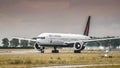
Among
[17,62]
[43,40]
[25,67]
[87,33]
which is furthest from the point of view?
[87,33]

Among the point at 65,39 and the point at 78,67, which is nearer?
the point at 78,67

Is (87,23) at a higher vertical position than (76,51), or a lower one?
higher

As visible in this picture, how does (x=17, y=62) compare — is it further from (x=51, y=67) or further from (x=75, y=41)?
(x=75, y=41)

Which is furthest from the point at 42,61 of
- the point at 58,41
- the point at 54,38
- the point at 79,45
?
the point at 79,45

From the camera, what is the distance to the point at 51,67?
143 ft

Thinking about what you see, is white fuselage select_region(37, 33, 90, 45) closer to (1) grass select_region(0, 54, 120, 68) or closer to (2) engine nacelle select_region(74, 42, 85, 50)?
(2) engine nacelle select_region(74, 42, 85, 50)

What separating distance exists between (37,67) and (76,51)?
2140 inches

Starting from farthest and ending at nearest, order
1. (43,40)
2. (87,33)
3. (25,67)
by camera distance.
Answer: (87,33), (43,40), (25,67)

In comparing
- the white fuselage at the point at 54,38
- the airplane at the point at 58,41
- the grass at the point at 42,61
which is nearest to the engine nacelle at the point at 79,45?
the airplane at the point at 58,41

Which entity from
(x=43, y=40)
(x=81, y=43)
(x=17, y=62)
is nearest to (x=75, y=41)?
(x=81, y=43)

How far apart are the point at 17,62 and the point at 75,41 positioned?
5183cm

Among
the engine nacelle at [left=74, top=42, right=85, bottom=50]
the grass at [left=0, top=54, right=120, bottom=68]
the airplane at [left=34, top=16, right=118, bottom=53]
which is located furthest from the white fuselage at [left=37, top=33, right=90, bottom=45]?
the grass at [left=0, top=54, right=120, bottom=68]

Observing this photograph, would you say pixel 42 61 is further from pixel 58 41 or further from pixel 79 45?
pixel 79 45

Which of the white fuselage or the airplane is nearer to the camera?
the white fuselage
